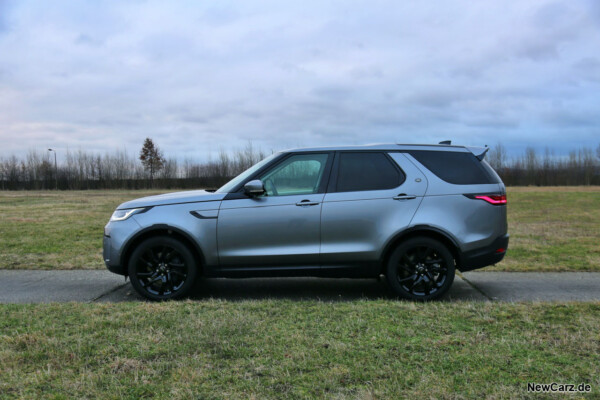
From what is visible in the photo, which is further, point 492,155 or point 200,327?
point 492,155

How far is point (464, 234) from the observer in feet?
18.2

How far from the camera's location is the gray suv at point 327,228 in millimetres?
5508

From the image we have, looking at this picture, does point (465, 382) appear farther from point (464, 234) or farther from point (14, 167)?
point (14, 167)

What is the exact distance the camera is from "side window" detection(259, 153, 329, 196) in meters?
5.65

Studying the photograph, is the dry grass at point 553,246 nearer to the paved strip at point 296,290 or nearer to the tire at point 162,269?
the paved strip at point 296,290

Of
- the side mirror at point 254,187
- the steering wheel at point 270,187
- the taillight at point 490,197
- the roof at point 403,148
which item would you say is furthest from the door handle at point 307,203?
the taillight at point 490,197

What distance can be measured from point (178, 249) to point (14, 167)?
75.7 meters

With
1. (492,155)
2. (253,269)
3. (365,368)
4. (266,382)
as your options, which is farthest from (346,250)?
(492,155)

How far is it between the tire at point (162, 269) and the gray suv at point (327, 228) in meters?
0.01

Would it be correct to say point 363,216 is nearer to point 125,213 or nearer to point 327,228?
point 327,228

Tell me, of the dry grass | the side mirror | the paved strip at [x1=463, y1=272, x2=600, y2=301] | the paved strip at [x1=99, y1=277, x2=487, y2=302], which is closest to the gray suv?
the side mirror

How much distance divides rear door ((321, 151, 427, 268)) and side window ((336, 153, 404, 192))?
12 millimetres

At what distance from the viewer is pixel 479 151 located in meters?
5.88

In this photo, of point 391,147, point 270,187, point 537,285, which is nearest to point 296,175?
point 270,187
